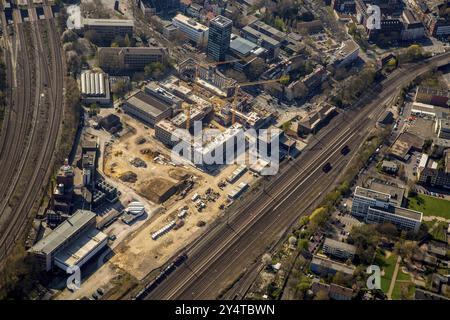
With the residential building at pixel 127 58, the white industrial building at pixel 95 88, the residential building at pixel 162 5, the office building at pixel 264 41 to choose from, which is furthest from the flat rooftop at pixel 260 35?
the white industrial building at pixel 95 88

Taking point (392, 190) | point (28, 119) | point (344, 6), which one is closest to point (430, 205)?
point (392, 190)

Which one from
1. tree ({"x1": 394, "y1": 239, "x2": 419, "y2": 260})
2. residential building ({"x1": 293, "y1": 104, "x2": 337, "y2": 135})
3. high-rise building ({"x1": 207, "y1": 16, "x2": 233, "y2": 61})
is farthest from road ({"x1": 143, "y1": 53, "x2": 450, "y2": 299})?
high-rise building ({"x1": 207, "y1": 16, "x2": 233, "y2": 61})

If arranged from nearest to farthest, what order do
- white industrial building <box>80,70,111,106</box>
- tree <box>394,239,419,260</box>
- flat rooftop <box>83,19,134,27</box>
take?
tree <box>394,239,419,260</box> < white industrial building <box>80,70,111,106</box> < flat rooftop <box>83,19,134,27</box>

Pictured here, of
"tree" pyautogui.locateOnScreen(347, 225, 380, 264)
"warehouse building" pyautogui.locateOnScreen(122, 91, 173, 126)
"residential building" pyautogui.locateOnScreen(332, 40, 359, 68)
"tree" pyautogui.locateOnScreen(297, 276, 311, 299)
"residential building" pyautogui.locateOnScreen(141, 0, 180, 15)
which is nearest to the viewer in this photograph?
Result: "tree" pyautogui.locateOnScreen(297, 276, 311, 299)

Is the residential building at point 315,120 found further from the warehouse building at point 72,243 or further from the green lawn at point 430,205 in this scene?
the warehouse building at point 72,243

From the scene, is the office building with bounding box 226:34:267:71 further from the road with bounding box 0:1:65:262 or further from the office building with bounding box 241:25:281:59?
the road with bounding box 0:1:65:262

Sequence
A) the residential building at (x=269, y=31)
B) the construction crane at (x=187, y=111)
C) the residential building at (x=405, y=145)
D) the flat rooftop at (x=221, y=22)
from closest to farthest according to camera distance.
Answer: the residential building at (x=405, y=145) < the construction crane at (x=187, y=111) < the flat rooftop at (x=221, y=22) < the residential building at (x=269, y=31)

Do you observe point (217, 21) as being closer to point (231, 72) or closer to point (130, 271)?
point (231, 72)
